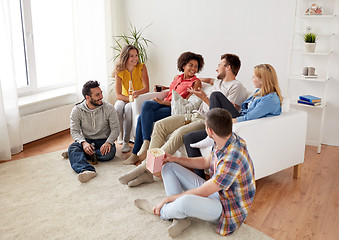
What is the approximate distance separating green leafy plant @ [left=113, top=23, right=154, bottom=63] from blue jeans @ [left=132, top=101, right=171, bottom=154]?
1525 millimetres

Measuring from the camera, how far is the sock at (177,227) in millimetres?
2376

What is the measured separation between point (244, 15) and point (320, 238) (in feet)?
8.91

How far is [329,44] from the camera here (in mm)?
3936

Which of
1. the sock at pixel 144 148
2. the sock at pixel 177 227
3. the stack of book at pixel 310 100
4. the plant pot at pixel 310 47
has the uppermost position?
the plant pot at pixel 310 47

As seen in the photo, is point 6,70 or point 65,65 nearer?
point 6,70

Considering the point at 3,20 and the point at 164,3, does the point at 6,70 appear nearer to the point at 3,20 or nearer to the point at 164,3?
the point at 3,20

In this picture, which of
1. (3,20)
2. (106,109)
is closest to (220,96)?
(106,109)

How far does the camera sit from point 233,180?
7.30 feet

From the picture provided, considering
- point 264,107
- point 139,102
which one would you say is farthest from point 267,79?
point 139,102

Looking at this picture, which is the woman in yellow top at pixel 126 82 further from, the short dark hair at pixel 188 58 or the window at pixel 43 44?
the window at pixel 43 44

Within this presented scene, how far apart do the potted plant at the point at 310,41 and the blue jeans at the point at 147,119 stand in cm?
159

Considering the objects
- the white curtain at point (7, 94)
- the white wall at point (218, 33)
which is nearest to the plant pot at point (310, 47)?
the white wall at point (218, 33)

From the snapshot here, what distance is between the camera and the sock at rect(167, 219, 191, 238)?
7.80 feet

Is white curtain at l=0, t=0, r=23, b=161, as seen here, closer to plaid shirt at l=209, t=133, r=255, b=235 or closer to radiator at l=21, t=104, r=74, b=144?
radiator at l=21, t=104, r=74, b=144
